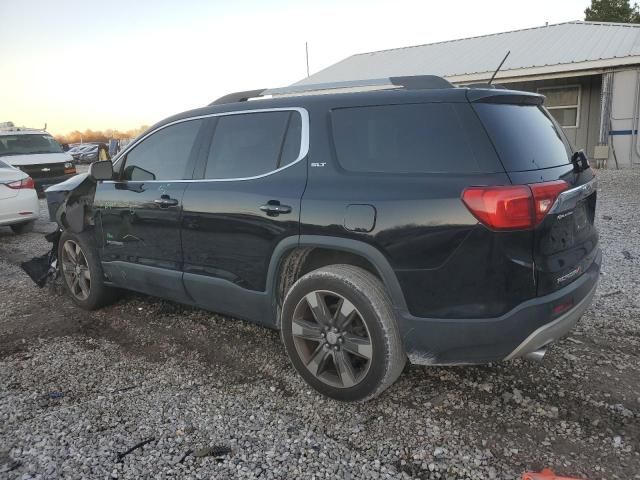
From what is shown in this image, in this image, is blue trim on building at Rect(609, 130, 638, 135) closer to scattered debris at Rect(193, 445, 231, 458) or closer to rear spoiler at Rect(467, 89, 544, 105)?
rear spoiler at Rect(467, 89, 544, 105)

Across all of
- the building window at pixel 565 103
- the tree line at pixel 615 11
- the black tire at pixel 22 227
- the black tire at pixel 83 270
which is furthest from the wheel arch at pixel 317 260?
the tree line at pixel 615 11

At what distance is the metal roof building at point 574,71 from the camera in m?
14.0

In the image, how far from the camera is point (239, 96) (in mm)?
3883

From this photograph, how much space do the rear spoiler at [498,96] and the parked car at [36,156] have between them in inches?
481

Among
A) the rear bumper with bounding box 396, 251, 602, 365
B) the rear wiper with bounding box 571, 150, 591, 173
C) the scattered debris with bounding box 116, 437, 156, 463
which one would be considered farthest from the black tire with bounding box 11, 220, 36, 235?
the rear wiper with bounding box 571, 150, 591, 173

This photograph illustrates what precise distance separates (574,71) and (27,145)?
14.8m

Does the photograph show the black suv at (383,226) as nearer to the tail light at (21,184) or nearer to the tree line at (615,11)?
the tail light at (21,184)

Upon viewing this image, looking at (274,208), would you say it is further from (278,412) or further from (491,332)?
(491,332)

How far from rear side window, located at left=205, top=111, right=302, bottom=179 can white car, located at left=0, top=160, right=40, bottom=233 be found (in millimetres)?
6545

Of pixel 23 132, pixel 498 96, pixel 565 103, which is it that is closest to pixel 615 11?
pixel 565 103

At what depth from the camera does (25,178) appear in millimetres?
9000

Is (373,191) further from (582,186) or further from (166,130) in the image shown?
(166,130)

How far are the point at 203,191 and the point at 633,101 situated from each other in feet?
47.4

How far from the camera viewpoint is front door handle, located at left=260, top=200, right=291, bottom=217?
3.13 meters
